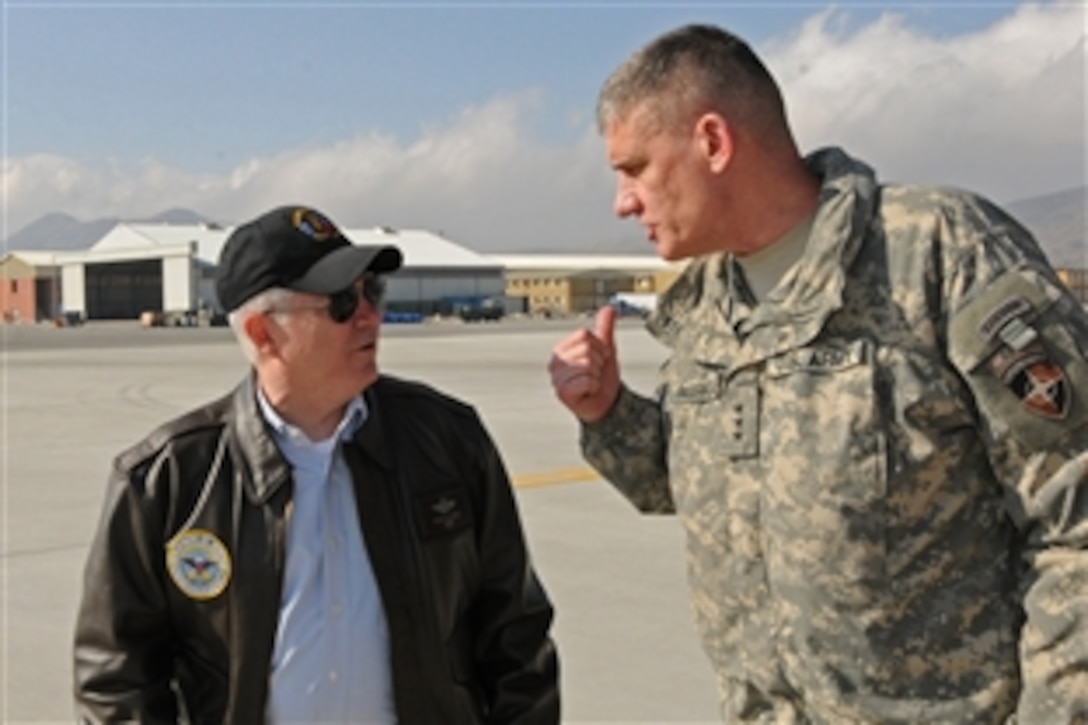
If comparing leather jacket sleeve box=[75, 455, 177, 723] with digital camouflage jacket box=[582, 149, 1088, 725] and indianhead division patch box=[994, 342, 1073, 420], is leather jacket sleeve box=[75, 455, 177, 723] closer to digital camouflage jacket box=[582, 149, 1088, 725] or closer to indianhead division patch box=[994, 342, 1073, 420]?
digital camouflage jacket box=[582, 149, 1088, 725]

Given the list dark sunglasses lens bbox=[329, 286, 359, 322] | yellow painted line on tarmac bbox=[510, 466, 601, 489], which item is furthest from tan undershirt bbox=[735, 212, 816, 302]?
yellow painted line on tarmac bbox=[510, 466, 601, 489]

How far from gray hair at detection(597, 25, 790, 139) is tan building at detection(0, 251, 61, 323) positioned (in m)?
78.7

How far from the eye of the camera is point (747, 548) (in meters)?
2.05

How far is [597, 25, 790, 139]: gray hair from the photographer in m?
1.99

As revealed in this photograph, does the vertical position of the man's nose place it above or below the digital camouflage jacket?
above

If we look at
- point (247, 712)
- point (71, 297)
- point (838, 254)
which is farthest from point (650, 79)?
point (71, 297)

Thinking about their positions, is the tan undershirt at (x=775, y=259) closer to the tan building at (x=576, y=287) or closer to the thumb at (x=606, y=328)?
the thumb at (x=606, y=328)

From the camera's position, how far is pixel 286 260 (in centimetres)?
209

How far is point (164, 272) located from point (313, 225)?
67.8 metres

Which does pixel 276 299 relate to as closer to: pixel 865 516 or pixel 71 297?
pixel 865 516

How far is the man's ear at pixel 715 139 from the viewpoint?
198 cm

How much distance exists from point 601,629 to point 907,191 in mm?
3540

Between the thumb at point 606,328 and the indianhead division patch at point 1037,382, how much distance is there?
798 millimetres

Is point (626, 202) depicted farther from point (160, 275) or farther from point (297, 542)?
point (160, 275)
